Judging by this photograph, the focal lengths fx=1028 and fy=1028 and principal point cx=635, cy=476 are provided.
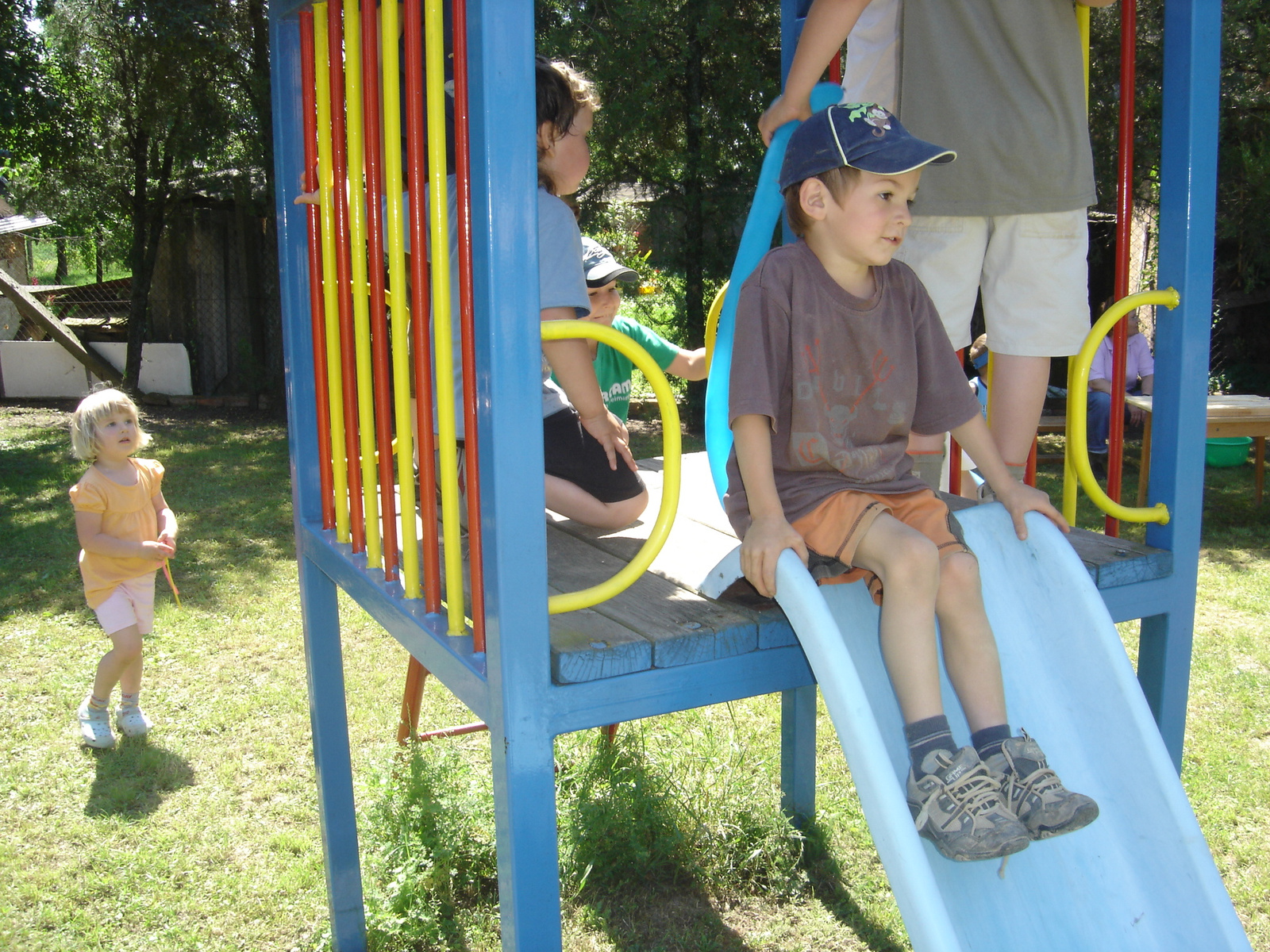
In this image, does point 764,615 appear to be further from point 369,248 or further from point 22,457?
point 22,457

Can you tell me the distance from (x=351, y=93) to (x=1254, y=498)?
643cm

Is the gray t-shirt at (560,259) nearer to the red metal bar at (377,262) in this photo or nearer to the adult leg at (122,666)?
the red metal bar at (377,262)

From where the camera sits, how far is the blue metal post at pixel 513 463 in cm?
128

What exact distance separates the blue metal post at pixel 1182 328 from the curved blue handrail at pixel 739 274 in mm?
671

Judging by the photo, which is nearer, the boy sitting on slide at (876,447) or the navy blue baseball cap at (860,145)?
the boy sitting on slide at (876,447)

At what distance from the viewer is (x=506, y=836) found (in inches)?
55.8

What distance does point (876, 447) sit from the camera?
6.02 feet

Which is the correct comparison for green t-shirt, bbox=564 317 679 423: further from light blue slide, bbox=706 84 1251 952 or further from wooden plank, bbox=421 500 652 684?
wooden plank, bbox=421 500 652 684

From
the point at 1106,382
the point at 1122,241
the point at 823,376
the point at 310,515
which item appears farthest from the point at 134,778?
the point at 1106,382

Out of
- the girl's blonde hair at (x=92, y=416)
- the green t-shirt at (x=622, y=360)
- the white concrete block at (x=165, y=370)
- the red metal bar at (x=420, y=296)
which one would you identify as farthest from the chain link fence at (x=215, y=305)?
the red metal bar at (x=420, y=296)

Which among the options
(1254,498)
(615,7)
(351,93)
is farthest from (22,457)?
(1254,498)

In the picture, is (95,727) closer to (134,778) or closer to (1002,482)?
(134,778)

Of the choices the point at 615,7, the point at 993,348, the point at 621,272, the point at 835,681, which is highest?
the point at 615,7

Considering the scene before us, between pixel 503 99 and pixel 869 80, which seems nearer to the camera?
pixel 503 99
